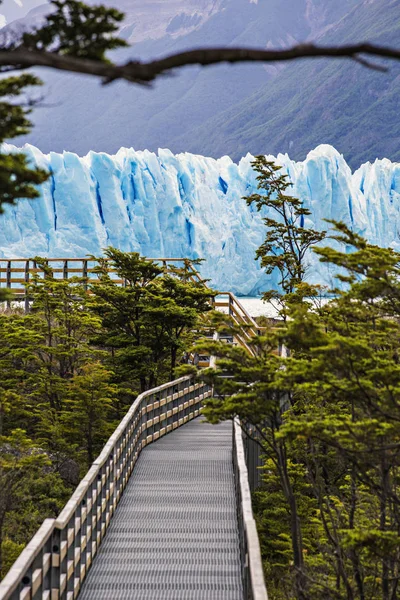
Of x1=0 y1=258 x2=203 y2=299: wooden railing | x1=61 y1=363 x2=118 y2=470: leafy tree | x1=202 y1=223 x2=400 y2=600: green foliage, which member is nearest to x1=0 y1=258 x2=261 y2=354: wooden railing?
x1=0 y1=258 x2=203 y2=299: wooden railing

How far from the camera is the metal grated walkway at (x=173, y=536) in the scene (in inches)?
262

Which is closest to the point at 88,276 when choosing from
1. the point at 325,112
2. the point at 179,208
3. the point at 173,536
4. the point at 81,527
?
the point at 179,208

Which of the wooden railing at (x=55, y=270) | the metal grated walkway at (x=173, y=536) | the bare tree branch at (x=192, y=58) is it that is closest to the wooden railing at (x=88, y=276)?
the wooden railing at (x=55, y=270)

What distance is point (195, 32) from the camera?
569 feet

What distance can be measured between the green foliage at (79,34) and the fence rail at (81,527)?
2950 millimetres

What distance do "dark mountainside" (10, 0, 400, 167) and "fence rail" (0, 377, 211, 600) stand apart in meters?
81.4

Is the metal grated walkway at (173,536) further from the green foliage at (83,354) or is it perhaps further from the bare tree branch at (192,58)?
the bare tree branch at (192,58)

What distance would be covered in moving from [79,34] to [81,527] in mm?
4462

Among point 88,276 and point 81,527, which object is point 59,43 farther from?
point 88,276

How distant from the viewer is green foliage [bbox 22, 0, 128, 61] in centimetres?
348

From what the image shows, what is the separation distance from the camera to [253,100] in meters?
137

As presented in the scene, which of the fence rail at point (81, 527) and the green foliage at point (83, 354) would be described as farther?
the green foliage at point (83, 354)

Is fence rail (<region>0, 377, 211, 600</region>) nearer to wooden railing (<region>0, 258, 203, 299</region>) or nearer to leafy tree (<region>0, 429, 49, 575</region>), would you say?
leafy tree (<region>0, 429, 49, 575</region>)

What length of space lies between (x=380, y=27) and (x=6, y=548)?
421ft
